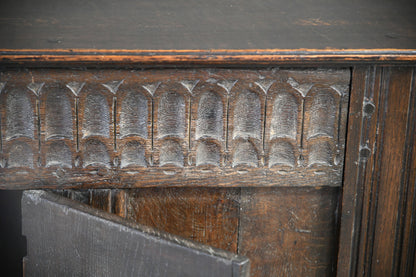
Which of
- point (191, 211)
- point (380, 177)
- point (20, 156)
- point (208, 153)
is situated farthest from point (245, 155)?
point (20, 156)

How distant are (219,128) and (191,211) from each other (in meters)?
0.20

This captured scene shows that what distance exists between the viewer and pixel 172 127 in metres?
0.93

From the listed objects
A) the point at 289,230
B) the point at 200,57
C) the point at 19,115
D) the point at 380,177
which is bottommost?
the point at 289,230

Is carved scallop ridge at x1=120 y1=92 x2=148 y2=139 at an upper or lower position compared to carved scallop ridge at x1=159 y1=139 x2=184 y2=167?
upper

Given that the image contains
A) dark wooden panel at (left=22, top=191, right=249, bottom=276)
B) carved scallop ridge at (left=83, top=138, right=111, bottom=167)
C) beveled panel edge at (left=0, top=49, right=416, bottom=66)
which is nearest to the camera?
dark wooden panel at (left=22, top=191, right=249, bottom=276)

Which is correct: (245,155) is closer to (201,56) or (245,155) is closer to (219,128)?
(219,128)

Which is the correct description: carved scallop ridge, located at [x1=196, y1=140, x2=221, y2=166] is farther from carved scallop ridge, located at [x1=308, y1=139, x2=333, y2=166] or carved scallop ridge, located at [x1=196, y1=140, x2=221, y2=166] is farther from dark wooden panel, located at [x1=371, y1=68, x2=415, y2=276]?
dark wooden panel, located at [x1=371, y1=68, x2=415, y2=276]

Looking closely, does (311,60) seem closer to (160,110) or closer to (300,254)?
(160,110)

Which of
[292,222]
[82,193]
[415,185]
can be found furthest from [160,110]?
[415,185]

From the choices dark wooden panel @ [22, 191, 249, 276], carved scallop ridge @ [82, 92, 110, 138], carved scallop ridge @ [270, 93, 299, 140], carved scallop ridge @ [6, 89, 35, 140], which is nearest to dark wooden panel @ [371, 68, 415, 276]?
carved scallop ridge @ [270, 93, 299, 140]

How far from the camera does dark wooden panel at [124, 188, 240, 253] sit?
3.32 ft

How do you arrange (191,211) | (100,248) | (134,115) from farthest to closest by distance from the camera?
1. (191,211)
2. (134,115)
3. (100,248)

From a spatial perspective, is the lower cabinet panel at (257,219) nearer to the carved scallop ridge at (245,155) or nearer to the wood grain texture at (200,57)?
the carved scallop ridge at (245,155)

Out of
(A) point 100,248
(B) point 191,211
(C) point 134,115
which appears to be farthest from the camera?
(B) point 191,211
